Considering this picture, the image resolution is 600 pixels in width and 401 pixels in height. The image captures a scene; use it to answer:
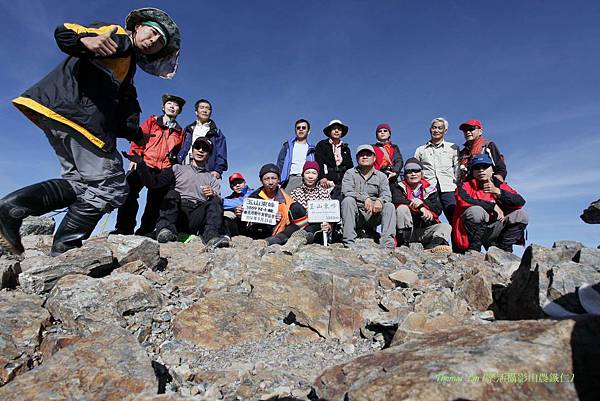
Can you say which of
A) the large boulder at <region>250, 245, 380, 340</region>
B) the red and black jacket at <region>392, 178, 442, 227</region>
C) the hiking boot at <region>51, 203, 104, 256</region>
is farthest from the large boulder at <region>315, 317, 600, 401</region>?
the red and black jacket at <region>392, 178, 442, 227</region>

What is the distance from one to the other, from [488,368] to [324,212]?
6542mm

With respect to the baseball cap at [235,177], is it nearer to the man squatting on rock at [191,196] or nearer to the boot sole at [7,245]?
the man squatting on rock at [191,196]

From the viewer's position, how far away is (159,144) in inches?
348

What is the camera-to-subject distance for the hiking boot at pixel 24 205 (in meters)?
3.67

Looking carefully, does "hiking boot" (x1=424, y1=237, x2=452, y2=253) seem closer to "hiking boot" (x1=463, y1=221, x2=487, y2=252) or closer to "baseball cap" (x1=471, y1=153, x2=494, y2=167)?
"hiking boot" (x1=463, y1=221, x2=487, y2=252)

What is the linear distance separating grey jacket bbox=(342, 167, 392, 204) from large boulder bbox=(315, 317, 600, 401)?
657cm

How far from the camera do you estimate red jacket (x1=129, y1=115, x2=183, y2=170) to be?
8.59m

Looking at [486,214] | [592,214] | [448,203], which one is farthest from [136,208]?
[592,214]

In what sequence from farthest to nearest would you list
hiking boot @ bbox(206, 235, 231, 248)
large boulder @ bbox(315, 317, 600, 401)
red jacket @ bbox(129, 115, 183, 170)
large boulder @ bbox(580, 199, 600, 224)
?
red jacket @ bbox(129, 115, 183, 170), hiking boot @ bbox(206, 235, 231, 248), large boulder @ bbox(580, 199, 600, 224), large boulder @ bbox(315, 317, 600, 401)

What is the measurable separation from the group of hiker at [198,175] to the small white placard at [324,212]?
0.29 metres

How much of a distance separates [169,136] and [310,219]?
13.5 ft

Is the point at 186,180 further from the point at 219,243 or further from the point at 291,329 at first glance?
the point at 291,329

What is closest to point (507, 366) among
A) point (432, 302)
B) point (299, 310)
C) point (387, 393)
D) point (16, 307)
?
point (387, 393)

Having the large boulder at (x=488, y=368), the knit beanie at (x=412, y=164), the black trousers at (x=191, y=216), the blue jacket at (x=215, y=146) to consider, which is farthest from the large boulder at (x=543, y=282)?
the blue jacket at (x=215, y=146)
